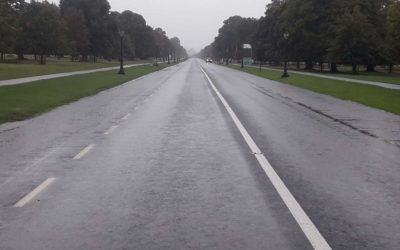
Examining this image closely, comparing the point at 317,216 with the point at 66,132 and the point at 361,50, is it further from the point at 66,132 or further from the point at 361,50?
the point at 361,50

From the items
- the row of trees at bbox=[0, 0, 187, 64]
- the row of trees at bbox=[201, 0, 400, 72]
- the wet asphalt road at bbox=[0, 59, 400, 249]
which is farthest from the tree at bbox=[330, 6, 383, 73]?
the wet asphalt road at bbox=[0, 59, 400, 249]

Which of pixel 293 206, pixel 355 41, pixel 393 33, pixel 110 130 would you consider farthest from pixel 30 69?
pixel 293 206

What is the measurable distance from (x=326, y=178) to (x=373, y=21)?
72.5 meters

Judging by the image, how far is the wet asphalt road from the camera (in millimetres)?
5707

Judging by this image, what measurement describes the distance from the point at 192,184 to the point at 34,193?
2174 millimetres

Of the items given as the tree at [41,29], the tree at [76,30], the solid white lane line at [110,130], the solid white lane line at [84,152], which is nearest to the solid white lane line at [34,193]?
the solid white lane line at [84,152]

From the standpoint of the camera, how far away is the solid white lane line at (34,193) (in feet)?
23.1

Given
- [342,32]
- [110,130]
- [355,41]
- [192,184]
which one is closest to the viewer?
[192,184]

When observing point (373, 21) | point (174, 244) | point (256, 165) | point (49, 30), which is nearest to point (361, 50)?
point (373, 21)

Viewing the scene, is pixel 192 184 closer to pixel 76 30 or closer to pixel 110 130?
pixel 110 130

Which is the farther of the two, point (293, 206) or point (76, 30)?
point (76, 30)

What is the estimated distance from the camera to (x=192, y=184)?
8.16m

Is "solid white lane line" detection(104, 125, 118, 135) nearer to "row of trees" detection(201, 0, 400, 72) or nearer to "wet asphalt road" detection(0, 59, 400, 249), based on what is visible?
"wet asphalt road" detection(0, 59, 400, 249)

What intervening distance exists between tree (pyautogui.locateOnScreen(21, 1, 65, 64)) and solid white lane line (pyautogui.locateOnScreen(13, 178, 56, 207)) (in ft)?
268
